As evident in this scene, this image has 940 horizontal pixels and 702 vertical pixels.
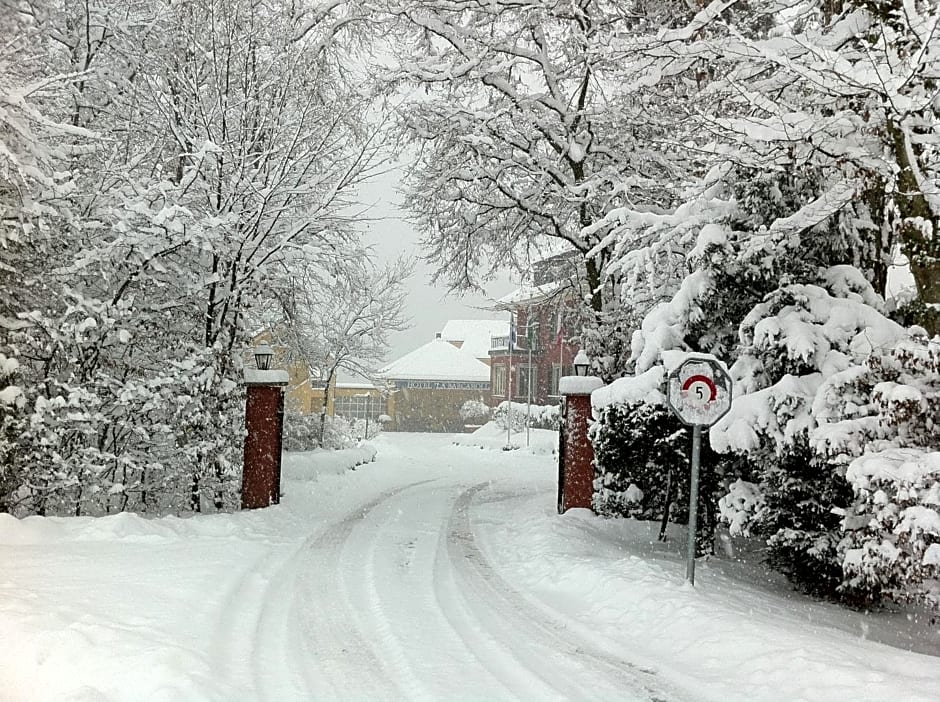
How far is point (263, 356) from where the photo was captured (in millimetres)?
12281

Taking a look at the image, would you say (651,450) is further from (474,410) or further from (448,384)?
(448,384)

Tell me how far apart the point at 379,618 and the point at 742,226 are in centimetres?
584

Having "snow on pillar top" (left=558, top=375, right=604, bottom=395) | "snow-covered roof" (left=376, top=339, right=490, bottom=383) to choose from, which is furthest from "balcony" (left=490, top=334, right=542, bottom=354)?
"snow on pillar top" (left=558, top=375, right=604, bottom=395)

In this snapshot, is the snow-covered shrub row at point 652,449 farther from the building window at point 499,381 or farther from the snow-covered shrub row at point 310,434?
the building window at point 499,381

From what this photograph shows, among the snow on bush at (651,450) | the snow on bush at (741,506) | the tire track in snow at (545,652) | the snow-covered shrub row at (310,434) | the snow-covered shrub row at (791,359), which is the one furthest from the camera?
the snow-covered shrub row at (310,434)

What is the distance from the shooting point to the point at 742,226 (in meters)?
8.76

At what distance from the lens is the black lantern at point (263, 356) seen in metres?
12.2

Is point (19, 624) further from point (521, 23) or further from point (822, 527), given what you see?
point (521, 23)

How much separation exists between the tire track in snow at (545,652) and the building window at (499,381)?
4423 centimetres

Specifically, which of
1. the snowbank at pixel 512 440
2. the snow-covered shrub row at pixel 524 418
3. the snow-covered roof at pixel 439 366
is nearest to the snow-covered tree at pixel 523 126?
the snowbank at pixel 512 440

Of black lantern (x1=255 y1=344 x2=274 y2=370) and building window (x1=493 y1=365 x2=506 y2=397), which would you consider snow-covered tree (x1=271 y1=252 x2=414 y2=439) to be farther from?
building window (x1=493 y1=365 x2=506 y2=397)

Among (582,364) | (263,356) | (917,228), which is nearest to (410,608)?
(917,228)

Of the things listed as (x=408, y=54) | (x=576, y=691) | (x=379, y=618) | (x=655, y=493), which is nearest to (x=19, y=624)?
(x=379, y=618)

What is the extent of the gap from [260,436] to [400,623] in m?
6.71
